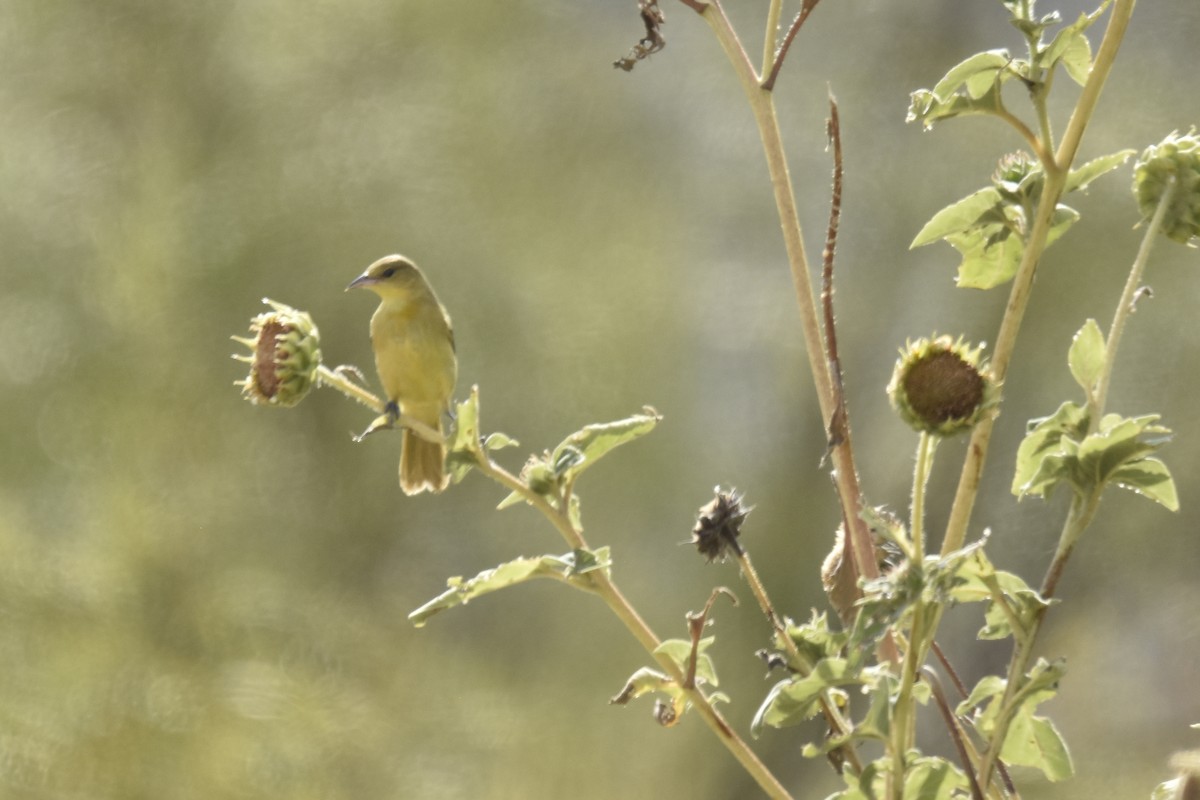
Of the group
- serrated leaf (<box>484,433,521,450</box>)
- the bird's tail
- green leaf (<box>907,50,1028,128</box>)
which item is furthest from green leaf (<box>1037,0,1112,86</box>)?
the bird's tail

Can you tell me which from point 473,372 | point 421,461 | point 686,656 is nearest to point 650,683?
point 686,656

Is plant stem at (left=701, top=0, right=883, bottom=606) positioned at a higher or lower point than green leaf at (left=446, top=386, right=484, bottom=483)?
higher

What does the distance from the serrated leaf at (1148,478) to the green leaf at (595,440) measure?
0.47 ft

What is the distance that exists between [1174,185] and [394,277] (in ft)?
2.99

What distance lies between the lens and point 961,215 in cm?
43

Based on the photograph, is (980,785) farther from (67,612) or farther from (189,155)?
(189,155)

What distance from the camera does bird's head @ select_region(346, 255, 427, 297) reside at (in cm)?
120

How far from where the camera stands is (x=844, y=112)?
219 centimetres

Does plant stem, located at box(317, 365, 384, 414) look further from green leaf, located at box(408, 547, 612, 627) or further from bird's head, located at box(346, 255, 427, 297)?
bird's head, located at box(346, 255, 427, 297)

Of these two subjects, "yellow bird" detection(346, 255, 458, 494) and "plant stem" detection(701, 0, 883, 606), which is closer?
"plant stem" detection(701, 0, 883, 606)

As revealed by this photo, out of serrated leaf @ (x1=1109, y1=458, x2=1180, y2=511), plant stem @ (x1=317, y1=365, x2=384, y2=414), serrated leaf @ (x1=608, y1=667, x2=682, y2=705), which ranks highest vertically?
serrated leaf @ (x1=1109, y1=458, x2=1180, y2=511)

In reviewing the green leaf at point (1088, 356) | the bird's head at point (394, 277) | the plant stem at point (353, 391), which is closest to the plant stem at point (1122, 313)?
the green leaf at point (1088, 356)

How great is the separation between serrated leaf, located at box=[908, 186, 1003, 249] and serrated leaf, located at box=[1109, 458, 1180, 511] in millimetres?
94

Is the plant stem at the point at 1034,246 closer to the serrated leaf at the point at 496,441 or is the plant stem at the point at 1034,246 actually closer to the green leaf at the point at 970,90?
the green leaf at the point at 970,90
